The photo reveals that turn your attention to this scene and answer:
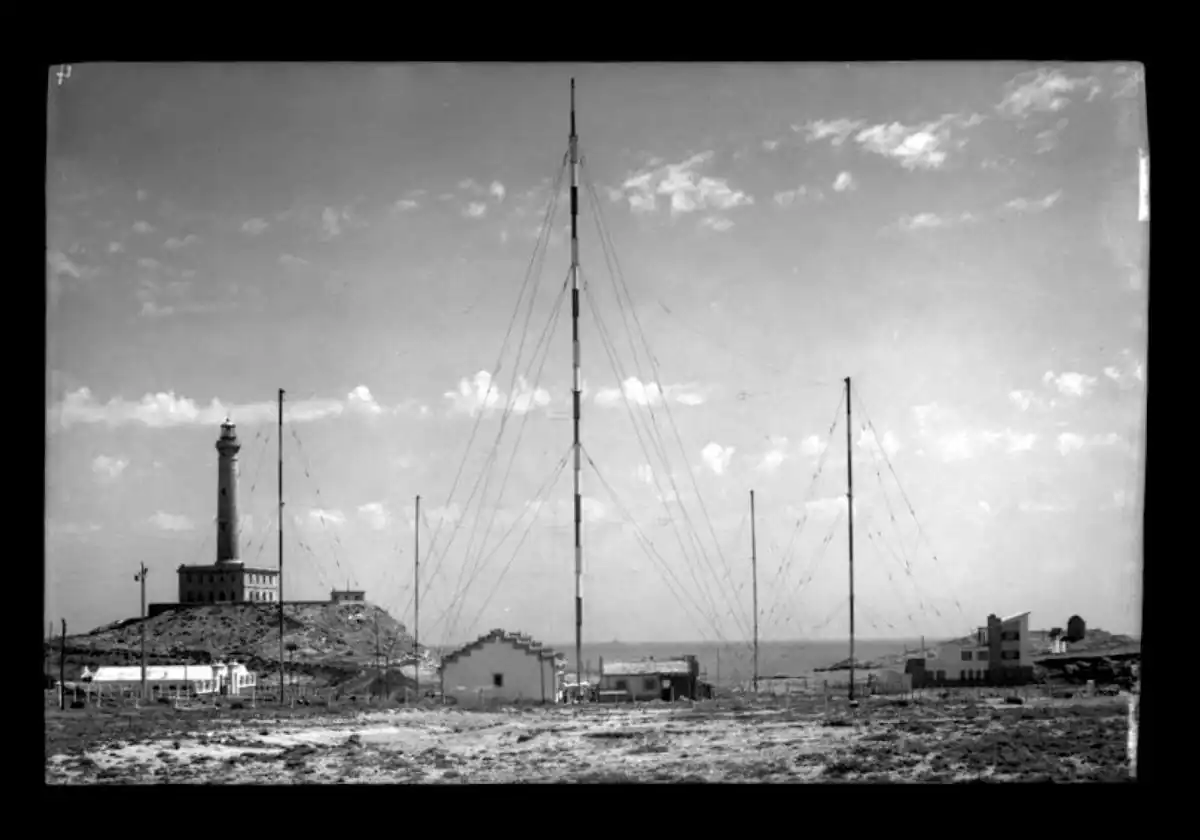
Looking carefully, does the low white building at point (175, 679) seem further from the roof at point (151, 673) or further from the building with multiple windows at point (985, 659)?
the building with multiple windows at point (985, 659)

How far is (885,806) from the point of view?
1275 centimetres

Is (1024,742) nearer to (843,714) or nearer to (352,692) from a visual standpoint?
(843,714)

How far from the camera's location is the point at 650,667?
21.0 m

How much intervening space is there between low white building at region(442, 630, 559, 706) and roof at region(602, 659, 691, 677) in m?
2.21

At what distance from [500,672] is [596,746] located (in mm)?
2420

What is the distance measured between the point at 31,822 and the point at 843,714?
10.7 metres

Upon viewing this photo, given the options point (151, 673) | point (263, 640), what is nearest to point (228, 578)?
point (263, 640)

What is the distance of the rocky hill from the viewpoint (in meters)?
23.5

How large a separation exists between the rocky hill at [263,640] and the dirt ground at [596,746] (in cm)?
264

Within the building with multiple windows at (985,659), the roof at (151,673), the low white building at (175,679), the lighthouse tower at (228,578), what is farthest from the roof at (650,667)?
the roof at (151,673)

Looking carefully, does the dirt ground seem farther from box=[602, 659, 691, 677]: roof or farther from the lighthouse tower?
the lighthouse tower

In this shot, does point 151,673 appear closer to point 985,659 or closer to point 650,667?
point 650,667
